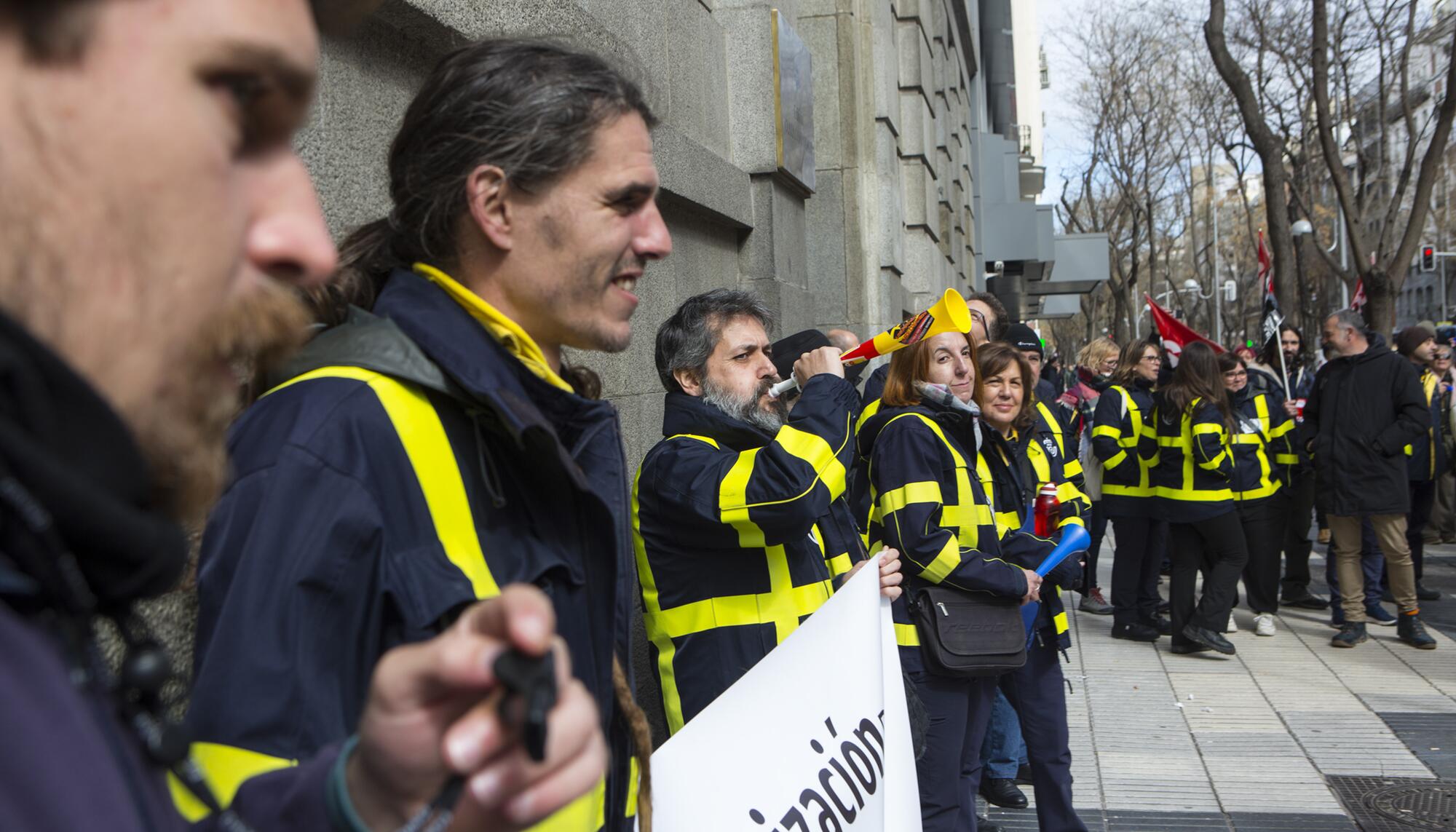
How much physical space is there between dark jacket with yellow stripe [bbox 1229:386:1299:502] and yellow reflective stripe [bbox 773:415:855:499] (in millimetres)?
5623

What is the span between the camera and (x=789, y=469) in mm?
3092

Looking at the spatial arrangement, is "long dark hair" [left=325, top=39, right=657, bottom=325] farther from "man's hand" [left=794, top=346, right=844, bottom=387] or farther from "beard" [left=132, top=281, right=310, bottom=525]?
"man's hand" [left=794, top=346, right=844, bottom=387]

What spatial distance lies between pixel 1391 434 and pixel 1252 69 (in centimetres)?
1577

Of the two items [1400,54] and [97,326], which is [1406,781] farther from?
[1400,54]

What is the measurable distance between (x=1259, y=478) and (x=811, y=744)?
21.7 ft

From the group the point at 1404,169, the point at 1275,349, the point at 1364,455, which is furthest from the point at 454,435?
the point at 1404,169

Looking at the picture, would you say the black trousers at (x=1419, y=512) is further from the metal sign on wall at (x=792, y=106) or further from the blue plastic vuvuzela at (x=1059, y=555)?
the blue plastic vuvuzela at (x=1059, y=555)

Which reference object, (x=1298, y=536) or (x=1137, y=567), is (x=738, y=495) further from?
(x=1298, y=536)

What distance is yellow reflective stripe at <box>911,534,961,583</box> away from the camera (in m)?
4.03

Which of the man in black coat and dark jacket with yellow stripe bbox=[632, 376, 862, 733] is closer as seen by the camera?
dark jacket with yellow stripe bbox=[632, 376, 862, 733]

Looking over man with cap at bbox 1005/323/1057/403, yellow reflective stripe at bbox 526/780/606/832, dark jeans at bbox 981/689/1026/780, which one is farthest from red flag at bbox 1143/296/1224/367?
yellow reflective stripe at bbox 526/780/606/832

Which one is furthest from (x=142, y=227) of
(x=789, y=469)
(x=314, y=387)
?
(x=789, y=469)

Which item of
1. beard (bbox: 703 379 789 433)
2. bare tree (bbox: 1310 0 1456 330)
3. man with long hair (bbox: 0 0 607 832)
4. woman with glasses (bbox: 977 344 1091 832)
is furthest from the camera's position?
bare tree (bbox: 1310 0 1456 330)

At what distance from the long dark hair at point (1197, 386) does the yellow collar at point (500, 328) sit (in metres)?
6.92
